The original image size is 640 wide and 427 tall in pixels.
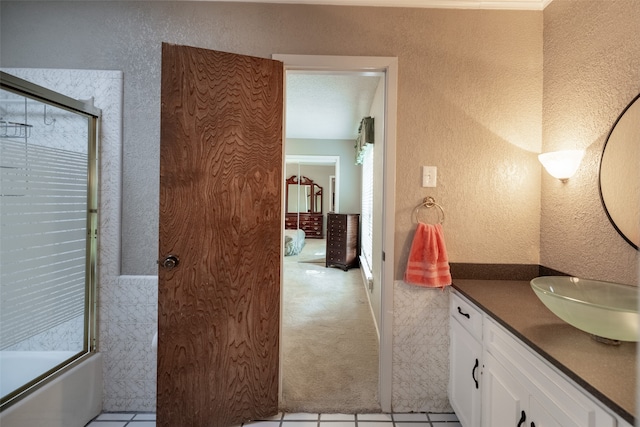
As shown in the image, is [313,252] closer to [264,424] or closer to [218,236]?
[264,424]

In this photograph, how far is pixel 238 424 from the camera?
1.69 metres

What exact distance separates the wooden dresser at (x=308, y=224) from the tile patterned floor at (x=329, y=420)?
5.25 m

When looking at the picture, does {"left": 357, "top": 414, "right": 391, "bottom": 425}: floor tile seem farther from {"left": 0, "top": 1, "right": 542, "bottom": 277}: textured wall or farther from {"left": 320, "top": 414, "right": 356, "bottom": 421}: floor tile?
{"left": 0, "top": 1, "right": 542, "bottom": 277}: textured wall

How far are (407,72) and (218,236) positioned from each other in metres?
1.46

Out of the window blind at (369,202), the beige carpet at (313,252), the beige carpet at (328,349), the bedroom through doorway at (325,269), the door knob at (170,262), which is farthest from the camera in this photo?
the beige carpet at (313,252)

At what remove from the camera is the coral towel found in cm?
171

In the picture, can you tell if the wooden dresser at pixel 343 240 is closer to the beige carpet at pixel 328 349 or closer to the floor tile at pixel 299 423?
the beige carpet at pixel 328 349

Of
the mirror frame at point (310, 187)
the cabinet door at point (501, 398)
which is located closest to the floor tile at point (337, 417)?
the cabinet door at point (501, 398)

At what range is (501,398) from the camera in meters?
1.22

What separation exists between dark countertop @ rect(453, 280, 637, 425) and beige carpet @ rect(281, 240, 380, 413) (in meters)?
1.05

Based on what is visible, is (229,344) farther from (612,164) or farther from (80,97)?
(612,164)

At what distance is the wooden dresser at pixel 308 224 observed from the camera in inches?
277

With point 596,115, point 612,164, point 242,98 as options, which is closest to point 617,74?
point 596,115

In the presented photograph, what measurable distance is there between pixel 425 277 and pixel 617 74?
1268 millimetres
